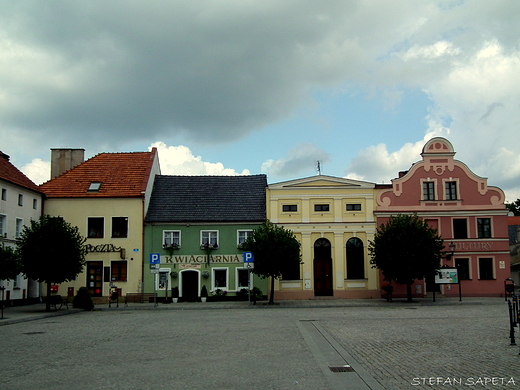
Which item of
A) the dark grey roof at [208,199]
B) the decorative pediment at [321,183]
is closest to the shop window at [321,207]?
the decorative pediment at [321,183]

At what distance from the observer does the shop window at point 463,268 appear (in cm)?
4059

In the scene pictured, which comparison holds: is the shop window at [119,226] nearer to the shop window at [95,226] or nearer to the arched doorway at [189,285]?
the shop window at [95,226]

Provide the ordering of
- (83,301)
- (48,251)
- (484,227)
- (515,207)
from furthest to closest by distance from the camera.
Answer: (515,207)
(484,227)
(83,301)
(48,251)

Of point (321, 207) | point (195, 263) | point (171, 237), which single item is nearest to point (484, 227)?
point (321, 207)

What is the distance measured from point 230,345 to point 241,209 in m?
27.2

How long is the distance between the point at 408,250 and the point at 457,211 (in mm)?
7985

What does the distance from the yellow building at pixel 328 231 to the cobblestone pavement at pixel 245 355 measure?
58.0 feet

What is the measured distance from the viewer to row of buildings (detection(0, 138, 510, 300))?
40.7 meters

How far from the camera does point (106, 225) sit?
4097 cm

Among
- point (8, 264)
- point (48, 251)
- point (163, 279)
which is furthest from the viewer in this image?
point (163, 279)

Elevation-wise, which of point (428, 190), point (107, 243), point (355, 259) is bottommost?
point (355, 259)

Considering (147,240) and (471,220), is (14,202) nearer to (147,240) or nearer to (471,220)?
(147,240)

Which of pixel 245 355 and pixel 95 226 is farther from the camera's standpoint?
pixel 95 226

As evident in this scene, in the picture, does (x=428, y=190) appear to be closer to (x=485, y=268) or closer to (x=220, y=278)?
(x=485, y=268)
